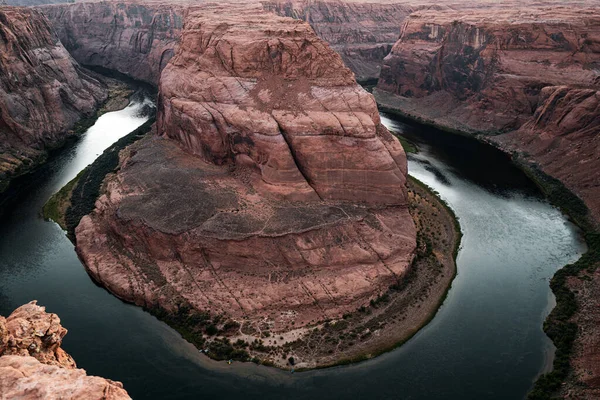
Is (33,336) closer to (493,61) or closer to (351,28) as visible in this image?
(493,61)

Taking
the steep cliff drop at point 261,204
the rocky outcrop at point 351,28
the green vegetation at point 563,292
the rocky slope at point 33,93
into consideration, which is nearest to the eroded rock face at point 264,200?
the steep cliff drop at point 261,204

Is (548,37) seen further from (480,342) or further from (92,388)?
(92,388)

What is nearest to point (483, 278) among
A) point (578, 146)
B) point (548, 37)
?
point (578, 146)

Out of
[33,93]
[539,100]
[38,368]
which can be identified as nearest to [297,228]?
[38,368]

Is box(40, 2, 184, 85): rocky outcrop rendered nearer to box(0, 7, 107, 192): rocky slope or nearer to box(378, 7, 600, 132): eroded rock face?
box(0, 7, 107, 192): rocky slope

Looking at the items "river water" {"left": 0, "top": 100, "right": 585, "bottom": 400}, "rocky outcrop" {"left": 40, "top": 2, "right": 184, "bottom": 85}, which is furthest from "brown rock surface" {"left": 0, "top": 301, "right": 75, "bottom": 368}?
"rocky outcrop" {"left": 40, "top": 2, "right": 184, "bottom": 85}

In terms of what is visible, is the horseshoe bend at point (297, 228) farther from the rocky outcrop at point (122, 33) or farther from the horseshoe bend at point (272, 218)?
the rocky outcrop at point (122, 33)
